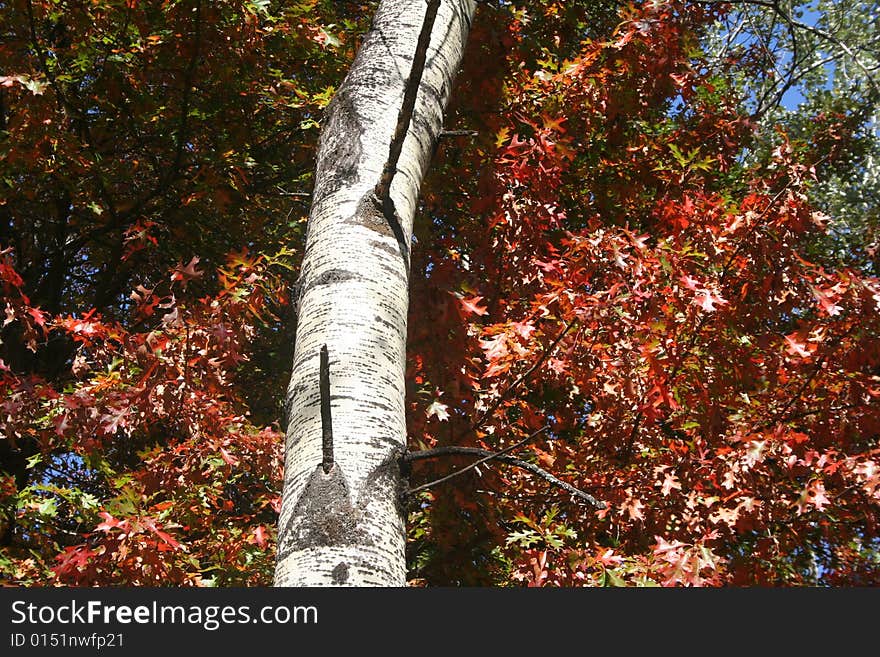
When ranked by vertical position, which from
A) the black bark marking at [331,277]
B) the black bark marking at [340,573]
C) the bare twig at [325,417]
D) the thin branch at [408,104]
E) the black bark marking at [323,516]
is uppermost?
the thin branch at [408,104]

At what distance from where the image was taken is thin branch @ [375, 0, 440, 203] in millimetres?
2158

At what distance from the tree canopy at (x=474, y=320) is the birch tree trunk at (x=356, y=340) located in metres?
0.22

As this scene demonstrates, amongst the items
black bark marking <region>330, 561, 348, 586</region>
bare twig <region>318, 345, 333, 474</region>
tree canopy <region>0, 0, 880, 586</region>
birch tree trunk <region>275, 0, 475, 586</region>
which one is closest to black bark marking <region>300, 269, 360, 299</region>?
birch tree trunk <region>275, 0, 475, 586</region>

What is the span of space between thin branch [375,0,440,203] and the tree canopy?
52 cm

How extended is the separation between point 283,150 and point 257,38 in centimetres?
120

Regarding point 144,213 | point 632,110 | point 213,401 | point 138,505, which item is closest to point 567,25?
point 632,110

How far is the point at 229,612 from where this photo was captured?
1.84m

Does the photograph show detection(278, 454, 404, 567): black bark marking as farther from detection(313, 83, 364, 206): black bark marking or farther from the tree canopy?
detection(313, 83, 364, 206): black bark marking

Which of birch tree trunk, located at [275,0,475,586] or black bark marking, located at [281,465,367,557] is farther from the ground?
birch tree trunk, located at [275,0,475,586]

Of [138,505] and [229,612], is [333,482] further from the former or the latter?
[138,505]

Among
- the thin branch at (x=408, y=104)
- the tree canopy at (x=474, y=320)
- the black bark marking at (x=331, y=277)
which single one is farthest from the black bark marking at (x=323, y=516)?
the thin branch at (x=408, y=104)

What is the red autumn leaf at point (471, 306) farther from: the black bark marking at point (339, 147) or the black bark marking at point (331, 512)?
the black bark marking at point (331, 512)

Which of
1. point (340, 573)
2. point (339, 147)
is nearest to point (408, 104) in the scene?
point (339, 147)

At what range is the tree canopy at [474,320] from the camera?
345 cm
